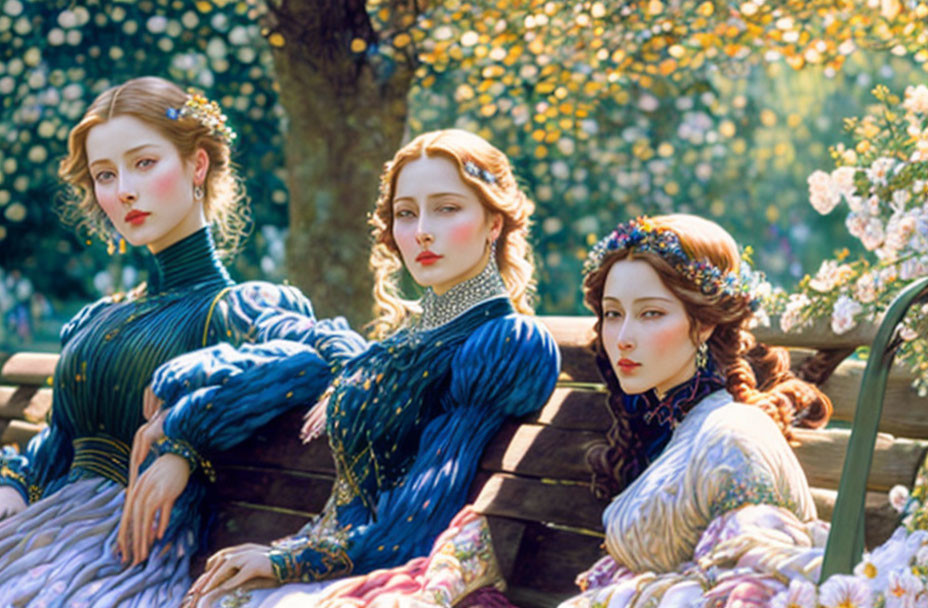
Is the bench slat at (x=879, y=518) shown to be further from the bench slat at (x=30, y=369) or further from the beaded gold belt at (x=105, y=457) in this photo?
the bench slat at (x=30, y=369)

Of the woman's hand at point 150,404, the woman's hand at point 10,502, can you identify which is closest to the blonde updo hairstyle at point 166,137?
the woman's hand at point 150,404

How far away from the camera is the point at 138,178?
163 inches

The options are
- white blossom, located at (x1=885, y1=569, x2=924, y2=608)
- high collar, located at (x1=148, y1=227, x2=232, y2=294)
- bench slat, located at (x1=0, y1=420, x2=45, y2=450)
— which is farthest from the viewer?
bench slat, located at (x1=0, y1=420, x2=45, y2=450)

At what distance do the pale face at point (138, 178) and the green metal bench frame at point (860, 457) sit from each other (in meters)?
2.42

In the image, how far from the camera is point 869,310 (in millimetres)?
3117

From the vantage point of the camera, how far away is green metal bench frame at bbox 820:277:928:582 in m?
2.46

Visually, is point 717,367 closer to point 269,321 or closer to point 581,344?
point 581,344

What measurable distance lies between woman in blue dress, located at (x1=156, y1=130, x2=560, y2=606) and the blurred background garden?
4.61 ft

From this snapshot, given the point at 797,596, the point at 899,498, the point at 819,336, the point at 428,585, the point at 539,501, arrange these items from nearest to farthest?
1. the point at 797,596
2. the point at 899,498
3. the point at 428,585
4. the point at 539,501
5. the point at 819,336

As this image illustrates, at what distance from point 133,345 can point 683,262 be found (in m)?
1.95

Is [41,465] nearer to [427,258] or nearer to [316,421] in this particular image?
[316,421]

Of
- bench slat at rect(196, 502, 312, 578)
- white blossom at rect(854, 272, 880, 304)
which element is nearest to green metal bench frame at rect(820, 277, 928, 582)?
white blossom at rect(854, 272, 880, 304)

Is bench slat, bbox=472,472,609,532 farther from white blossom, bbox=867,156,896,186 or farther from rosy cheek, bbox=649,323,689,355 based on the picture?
white blossom, bbox=867,156,896,186

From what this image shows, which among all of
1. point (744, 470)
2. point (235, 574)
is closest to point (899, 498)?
point (744, 470)
